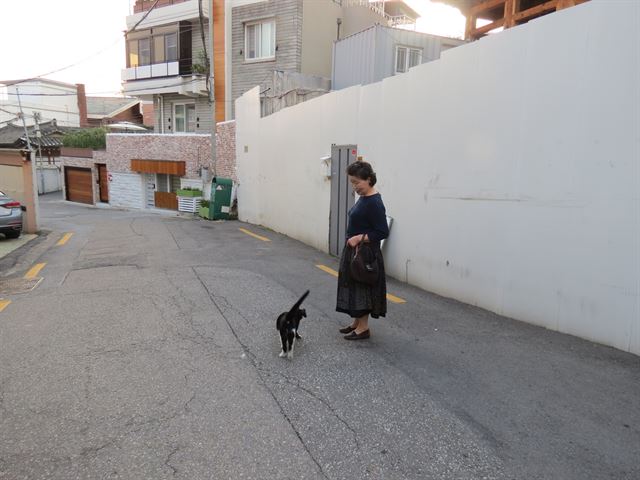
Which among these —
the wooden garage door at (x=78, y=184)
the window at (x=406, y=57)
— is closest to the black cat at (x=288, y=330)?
the window at (x=406, y=57)

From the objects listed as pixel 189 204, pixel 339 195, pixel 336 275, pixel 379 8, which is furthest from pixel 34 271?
pixel 379 8

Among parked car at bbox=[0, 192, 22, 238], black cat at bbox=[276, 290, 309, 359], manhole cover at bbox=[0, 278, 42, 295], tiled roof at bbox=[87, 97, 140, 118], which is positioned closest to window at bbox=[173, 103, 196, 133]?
parked car at bbox=[0, 192, 22, 238]

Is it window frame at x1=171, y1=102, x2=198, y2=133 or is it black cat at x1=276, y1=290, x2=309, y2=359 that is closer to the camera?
black cat at x1=276, y1=290, x2=309, y2=359

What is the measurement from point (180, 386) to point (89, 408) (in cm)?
62

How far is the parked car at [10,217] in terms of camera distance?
1180 centimetres

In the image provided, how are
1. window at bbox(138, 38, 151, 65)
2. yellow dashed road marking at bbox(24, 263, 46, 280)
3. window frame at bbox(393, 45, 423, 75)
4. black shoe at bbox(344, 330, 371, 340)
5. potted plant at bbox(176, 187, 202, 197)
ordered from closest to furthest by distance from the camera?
black shoe at bbox(344, 330, 371, 340) < yellow dashed road marking at bbox(24, 263, 46, 280) < window frame at bbox(393, 45, 423, 75) < potted plant at bbox(176, 187, 202, 197) < window at bbox(138, 38, 151, 65)

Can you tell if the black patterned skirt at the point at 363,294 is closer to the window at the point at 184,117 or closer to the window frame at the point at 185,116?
the window frame at the point at 185,116

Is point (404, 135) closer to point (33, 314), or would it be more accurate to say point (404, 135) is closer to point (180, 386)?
point (180, 386)

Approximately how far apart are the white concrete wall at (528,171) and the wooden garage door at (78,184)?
28361mm

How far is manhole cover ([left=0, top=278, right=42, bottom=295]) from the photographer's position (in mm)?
6805

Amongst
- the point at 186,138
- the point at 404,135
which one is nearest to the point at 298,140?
the point at 404,135

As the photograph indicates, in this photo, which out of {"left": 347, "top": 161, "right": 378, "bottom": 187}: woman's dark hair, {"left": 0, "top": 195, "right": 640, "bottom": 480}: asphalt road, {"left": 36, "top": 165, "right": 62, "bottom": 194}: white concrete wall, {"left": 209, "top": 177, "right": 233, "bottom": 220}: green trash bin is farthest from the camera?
{"left": 36, "top": 165, "right": 62, "bottom": 194}: white concrete wall

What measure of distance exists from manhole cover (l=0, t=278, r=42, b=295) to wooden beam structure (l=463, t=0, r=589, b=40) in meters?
8.83

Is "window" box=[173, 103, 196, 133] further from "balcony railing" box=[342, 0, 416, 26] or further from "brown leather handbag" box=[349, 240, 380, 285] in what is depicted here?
"brown leather handbag" box=[349, 240, 380, 285]
